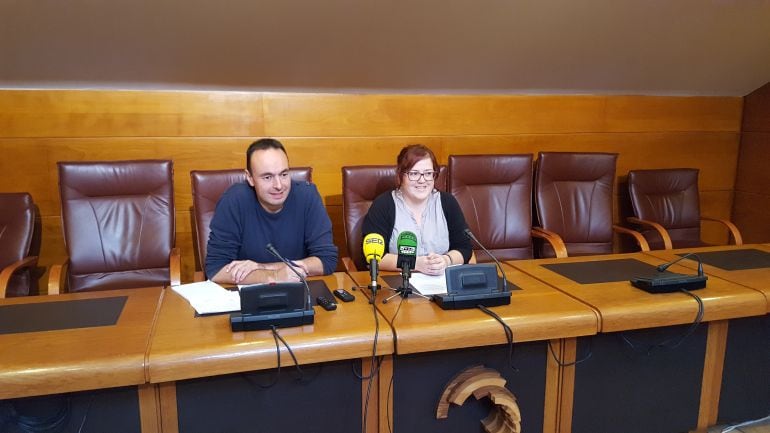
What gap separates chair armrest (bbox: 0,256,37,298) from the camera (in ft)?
7.02

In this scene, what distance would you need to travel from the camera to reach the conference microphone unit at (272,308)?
1437mm

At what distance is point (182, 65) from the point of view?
2729mm

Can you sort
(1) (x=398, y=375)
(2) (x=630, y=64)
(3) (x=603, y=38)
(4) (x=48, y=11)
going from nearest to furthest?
(1) (x=398, y=375) → (4) (x=48, y=11) → (3) (x=603, y=38) → (2) (x=630, y=64)

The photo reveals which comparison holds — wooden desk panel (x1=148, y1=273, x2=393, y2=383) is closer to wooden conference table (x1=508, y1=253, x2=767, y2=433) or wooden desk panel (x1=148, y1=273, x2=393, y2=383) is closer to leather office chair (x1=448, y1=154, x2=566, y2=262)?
wooden conference table (x1=508, y1=253, x2=767, y2=433)

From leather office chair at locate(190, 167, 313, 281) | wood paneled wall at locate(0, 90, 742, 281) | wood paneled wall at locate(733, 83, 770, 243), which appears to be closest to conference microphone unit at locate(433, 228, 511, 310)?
leather office chair at locate(190, 167, 313, 281)

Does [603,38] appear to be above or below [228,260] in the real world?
above

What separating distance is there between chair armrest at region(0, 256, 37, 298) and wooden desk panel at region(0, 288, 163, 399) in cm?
92

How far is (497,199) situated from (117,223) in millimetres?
1973

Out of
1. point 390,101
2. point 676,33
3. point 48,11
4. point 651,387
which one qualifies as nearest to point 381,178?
point 390,101

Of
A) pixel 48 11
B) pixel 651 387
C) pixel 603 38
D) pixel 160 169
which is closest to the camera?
pixel 651 387

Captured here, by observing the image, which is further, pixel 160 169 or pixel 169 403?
pixel 160 169

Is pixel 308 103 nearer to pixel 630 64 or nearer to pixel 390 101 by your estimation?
pixel 390 101

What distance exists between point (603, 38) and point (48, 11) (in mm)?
2829

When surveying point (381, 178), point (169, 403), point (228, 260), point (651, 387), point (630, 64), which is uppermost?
point (630, 64)
